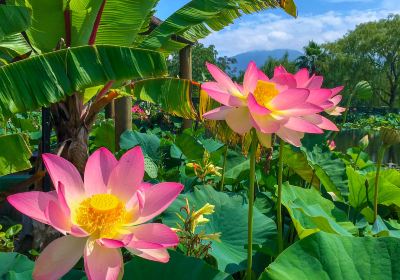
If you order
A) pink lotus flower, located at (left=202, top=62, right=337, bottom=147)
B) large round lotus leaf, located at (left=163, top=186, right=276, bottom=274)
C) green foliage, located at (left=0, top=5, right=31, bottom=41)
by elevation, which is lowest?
large round lotus leaf, located at (left=163, top=186, right=276, bottom=274)

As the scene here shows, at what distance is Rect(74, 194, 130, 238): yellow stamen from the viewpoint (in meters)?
0.62

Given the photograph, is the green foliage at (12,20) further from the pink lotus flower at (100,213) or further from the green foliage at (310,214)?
the pink lotus flower at (100,213)

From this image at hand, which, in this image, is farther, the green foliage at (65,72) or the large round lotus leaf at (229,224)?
the green foliage at (65,72)

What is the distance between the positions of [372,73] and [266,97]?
110 feet

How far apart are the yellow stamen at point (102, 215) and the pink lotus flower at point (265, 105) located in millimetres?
239

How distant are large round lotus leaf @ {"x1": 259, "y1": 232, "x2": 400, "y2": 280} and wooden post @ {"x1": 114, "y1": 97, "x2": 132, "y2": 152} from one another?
2.67m

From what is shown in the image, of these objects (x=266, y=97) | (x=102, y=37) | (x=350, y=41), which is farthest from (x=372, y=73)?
(x=266, y=97)

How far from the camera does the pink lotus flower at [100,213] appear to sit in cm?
58

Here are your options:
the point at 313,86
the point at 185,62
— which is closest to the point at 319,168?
the point at 313,86

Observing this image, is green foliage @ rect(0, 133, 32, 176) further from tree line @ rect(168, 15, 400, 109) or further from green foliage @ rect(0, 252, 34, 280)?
tree line @ rect(168, 15, 400, 109)

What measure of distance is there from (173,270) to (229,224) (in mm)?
472

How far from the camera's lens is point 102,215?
63 cm

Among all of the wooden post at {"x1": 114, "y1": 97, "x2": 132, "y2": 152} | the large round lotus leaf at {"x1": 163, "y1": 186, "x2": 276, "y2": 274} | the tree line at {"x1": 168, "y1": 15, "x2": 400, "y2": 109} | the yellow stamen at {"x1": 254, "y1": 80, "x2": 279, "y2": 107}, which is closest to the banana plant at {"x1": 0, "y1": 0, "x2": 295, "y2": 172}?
the wooden post at {"x1": 114, "y1": 97, "x2": 132, "y2": 152}

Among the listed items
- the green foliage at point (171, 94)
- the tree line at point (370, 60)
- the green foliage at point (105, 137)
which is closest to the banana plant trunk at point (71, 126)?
the green foliage at point (171, 94)
